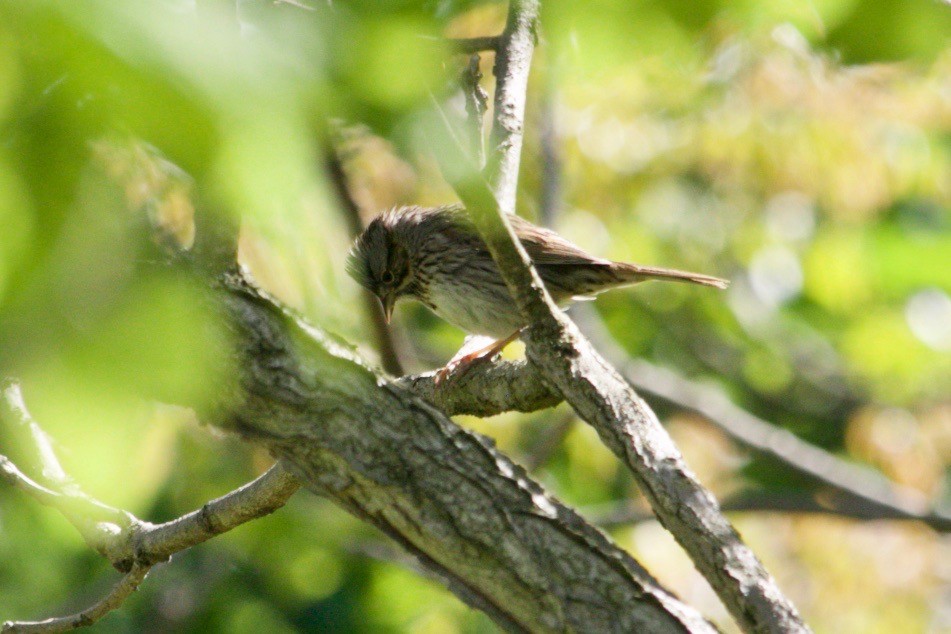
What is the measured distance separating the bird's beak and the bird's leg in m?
0.62

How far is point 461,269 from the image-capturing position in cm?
633

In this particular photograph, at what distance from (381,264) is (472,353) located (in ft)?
4.91

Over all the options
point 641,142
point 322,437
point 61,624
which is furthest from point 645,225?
point 322,437

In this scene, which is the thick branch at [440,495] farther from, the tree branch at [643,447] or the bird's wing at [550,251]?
the bird's wing at [550,251]

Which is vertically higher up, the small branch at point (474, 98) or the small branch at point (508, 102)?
the small branch at point (474, 98)

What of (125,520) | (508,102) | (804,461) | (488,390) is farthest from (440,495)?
(804,461)

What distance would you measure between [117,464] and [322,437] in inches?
35.5

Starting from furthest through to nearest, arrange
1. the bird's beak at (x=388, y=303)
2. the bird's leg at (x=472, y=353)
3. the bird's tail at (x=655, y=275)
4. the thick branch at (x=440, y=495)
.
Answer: the bird's beak at (x=388, y=303) < the bird's tail at (x=655, y=275) < the bird's leg at (x=472, y=353) < the thick branch at (x=440, y=495)

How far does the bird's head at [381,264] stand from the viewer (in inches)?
250

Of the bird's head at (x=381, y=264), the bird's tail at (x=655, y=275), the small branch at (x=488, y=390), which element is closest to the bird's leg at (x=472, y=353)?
the small branch at (x=488, y=390)

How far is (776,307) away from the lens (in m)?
9.74

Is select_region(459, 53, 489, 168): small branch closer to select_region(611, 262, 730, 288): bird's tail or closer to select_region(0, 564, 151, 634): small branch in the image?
select_region(0, 564, 151, 634): small branch

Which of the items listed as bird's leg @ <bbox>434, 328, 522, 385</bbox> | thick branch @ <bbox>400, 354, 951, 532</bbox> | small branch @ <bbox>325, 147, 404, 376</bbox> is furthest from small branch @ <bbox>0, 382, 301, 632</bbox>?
thick branch @ <bbox>400, 354, 951, 532</bbox>

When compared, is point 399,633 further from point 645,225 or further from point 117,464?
point 117,464
